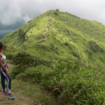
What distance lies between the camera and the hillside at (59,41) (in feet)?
178

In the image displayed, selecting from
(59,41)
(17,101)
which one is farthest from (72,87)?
(59,41)

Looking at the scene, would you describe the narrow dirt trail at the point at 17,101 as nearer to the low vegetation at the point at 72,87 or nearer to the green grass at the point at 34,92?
the green grass at the point at 34,92

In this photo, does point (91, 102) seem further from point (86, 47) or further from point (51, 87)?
point (86, 47)

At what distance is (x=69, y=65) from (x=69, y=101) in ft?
12.5

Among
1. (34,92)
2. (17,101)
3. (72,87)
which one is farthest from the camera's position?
(34,92)

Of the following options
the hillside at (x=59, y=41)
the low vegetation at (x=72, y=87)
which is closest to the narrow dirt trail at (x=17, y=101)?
the low vegetation at (x=72, y=87)

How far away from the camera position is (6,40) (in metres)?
130

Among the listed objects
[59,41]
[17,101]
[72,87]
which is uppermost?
[59,41]

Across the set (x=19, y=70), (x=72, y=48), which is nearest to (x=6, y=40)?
(x=72, y=48)

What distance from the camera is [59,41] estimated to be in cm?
8512

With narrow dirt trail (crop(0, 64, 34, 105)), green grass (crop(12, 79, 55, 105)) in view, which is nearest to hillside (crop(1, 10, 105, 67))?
A: green grass (crop(12, 79, 55, 105))

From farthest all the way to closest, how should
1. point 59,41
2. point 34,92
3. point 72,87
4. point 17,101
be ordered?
point 59,41, point 34,92, point 72,87, point 17,101

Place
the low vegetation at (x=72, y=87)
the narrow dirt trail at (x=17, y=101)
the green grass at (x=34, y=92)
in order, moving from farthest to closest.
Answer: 1. the green grass at (x=34, y=92)
2. the narrow dirt trail at (x=17, y=101)
3. the low vegetation at (x=72, y=87)

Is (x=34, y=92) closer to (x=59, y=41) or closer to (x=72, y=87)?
(x=72, y=87)
